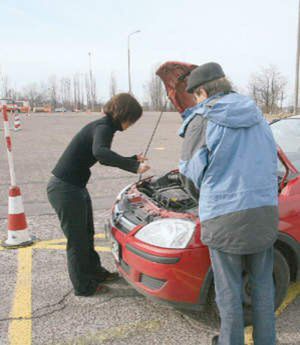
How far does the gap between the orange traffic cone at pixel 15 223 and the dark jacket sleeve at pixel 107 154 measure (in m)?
1.92

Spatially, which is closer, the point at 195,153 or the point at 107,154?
the point at 195,153

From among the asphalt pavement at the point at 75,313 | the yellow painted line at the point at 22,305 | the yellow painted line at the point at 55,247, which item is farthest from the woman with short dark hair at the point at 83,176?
the yellow painted line at the point at 55,247

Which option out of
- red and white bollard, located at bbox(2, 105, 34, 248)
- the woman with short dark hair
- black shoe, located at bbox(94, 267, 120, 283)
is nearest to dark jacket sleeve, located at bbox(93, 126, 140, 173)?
the woman with short dark hair

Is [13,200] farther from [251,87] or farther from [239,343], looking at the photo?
[251,87]

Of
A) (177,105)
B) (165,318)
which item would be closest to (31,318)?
(165,318)

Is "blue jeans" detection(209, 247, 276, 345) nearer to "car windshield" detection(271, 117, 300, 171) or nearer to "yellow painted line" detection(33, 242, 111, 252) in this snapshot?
"car windshield" detection(271, 117, 300, 171)

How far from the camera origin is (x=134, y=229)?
9.53ft

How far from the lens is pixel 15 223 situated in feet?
14.5

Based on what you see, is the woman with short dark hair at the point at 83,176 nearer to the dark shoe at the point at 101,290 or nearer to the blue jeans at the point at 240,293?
the dark shoe at the point at 101,290

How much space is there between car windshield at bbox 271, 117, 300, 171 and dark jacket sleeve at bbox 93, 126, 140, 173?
1.60 metres

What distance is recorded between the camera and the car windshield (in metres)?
3.79

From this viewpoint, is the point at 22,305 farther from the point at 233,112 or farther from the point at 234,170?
the point at 233,112

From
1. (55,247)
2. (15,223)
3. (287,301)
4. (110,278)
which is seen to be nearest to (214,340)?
(287,301)

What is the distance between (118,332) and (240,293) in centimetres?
105
